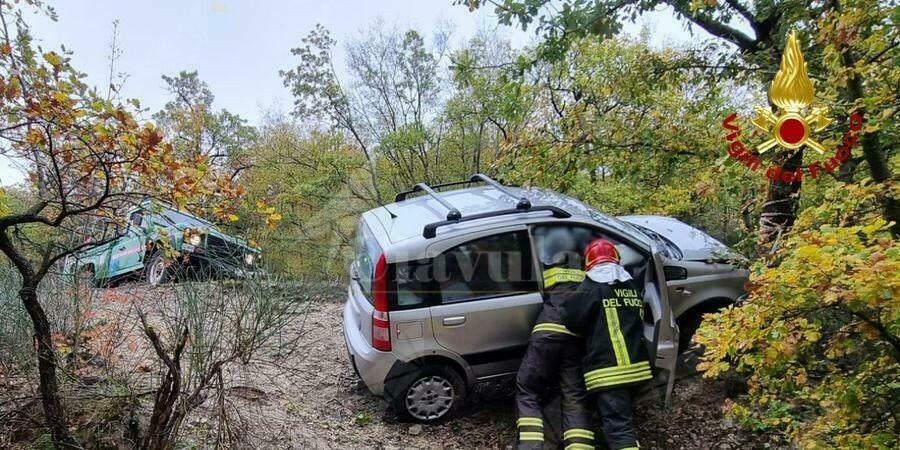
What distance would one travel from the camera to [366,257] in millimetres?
3811

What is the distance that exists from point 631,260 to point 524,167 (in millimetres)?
1737

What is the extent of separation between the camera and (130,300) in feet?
10.3

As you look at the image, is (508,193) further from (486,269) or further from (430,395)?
(430,395)

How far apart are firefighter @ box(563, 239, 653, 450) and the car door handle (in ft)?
2.47

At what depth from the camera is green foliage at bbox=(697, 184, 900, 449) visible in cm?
184

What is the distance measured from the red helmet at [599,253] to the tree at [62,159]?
9.07 feet

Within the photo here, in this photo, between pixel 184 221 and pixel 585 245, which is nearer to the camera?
pixel 585 245

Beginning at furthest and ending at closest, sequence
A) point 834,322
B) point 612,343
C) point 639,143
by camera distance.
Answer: point 639,143
point 612,343
point 834,322

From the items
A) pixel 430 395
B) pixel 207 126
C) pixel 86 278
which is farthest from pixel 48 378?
pixel 207 126

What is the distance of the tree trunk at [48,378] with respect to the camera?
250 centimetres

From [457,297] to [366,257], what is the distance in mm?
837

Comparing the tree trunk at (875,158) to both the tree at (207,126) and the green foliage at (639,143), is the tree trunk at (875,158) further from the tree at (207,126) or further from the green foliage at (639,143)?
the tree at (207,126)

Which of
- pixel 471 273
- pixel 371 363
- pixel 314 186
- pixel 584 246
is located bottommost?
pixel 371 363

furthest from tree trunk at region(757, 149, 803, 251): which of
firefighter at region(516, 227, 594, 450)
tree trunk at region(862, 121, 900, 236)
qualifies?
firefighter at region(516, 227, 594, 450)
